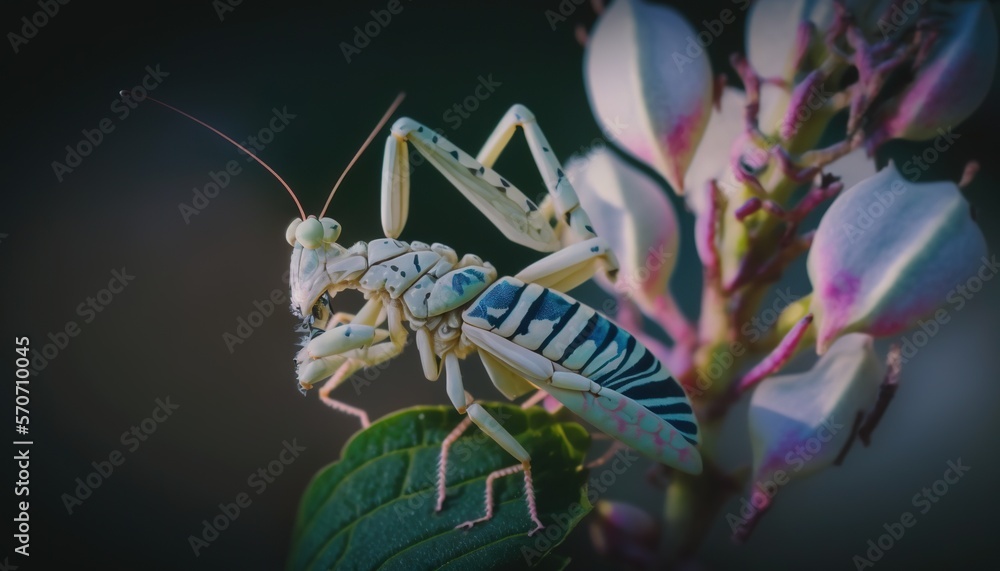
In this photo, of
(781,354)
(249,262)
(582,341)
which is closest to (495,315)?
(582,341)

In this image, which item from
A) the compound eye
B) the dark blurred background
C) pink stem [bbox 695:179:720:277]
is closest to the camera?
pink stem [bbox 695:179:720:277]

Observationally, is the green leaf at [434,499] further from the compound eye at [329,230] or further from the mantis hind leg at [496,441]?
the compound eye at [329,230]

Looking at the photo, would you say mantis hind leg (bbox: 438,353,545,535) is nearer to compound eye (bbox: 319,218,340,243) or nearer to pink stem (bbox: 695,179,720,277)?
compound eye (bbox: 319,218,340,243)

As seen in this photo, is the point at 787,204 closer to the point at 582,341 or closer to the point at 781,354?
the point at 781,354

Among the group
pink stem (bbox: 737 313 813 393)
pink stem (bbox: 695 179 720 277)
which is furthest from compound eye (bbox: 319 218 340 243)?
pink stem (bbox: 737 313 813 393)

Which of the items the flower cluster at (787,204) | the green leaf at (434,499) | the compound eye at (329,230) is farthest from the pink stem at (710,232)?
the compound eye at (329,230)
